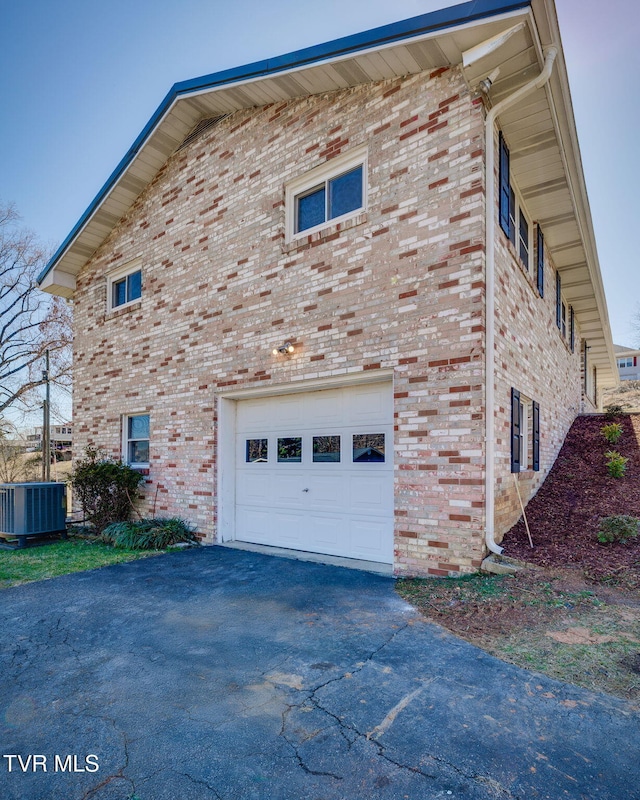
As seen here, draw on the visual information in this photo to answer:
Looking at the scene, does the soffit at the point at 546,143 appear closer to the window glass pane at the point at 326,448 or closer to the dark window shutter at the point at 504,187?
the dark window shutter at the point at 504,187

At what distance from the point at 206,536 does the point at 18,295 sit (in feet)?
72.2

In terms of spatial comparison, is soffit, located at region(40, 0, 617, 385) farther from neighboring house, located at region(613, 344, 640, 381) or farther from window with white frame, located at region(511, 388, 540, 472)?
neighboring house, located at region(613, 344, 640, 381)

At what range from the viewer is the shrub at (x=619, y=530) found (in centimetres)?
521

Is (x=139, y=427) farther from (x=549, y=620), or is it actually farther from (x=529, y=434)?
(x=549, y=620)

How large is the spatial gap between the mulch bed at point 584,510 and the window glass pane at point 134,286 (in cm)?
874

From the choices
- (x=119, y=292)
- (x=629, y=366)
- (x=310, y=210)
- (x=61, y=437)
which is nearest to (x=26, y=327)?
(x=61, y=437)

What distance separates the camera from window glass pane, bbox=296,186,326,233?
686cm

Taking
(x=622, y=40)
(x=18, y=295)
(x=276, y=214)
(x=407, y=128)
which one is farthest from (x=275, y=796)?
(x=18, y=295)

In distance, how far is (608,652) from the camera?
3.18 metres

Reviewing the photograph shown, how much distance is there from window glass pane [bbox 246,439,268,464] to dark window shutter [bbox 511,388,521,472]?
3705 mm

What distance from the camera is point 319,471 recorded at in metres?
6.62

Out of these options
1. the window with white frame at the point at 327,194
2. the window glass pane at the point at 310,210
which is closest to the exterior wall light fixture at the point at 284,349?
the window with white frame at the point at 327,194

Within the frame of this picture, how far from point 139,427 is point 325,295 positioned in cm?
544

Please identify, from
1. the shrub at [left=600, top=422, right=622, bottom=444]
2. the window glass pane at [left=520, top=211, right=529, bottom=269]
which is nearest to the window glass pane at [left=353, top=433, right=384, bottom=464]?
the window glass pane at [left=520, top=211, right=529, bottom=269]
